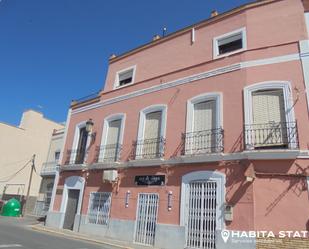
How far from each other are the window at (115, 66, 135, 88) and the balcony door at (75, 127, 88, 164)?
3174 millimetres

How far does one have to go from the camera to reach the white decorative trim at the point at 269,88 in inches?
350

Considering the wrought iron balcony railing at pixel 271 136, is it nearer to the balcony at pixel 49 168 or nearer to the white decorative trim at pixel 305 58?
the white decorative trim at pixel 305 58

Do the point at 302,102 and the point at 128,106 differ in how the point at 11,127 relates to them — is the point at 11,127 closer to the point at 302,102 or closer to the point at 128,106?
the point at 128,106

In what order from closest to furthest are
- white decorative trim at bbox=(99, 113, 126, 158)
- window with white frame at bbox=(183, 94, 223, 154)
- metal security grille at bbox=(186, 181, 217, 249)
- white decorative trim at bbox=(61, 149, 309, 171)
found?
white decorative trim at bbox=(61, 149, 309, 171) < metal security grille at bbox=(186, 181, 217, 249) < window with white frame at bbox=(183, 94, 223, 154) < white decorative trim at bbox=(99, 113, 126, 158)

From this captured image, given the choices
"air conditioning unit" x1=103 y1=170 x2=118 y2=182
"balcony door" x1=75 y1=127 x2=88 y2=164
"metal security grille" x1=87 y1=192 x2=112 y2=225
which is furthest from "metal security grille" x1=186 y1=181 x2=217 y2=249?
"balcony door" x1=75 y1=127 x2=88 y2=164

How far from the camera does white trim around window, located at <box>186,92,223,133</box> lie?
10058mm

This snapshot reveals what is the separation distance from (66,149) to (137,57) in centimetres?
647

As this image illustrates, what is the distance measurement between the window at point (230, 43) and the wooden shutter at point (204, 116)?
228 centimetres

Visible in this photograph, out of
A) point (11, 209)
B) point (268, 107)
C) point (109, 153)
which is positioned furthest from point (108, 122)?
point (11, 209)

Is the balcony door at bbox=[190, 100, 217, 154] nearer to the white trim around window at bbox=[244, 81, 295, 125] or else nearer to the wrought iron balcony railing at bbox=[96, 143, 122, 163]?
the white trim around window at bbox=[244, 81, 295, 125]

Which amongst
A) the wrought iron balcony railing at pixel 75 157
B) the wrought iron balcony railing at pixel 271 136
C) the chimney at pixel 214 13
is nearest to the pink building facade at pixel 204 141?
the wrought iron balcony railing at pixel 271 136

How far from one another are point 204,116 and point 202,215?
3.60 meters

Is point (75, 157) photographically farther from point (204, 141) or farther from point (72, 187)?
point (204, 141)

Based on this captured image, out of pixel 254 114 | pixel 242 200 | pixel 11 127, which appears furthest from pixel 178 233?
pixel 11 127
